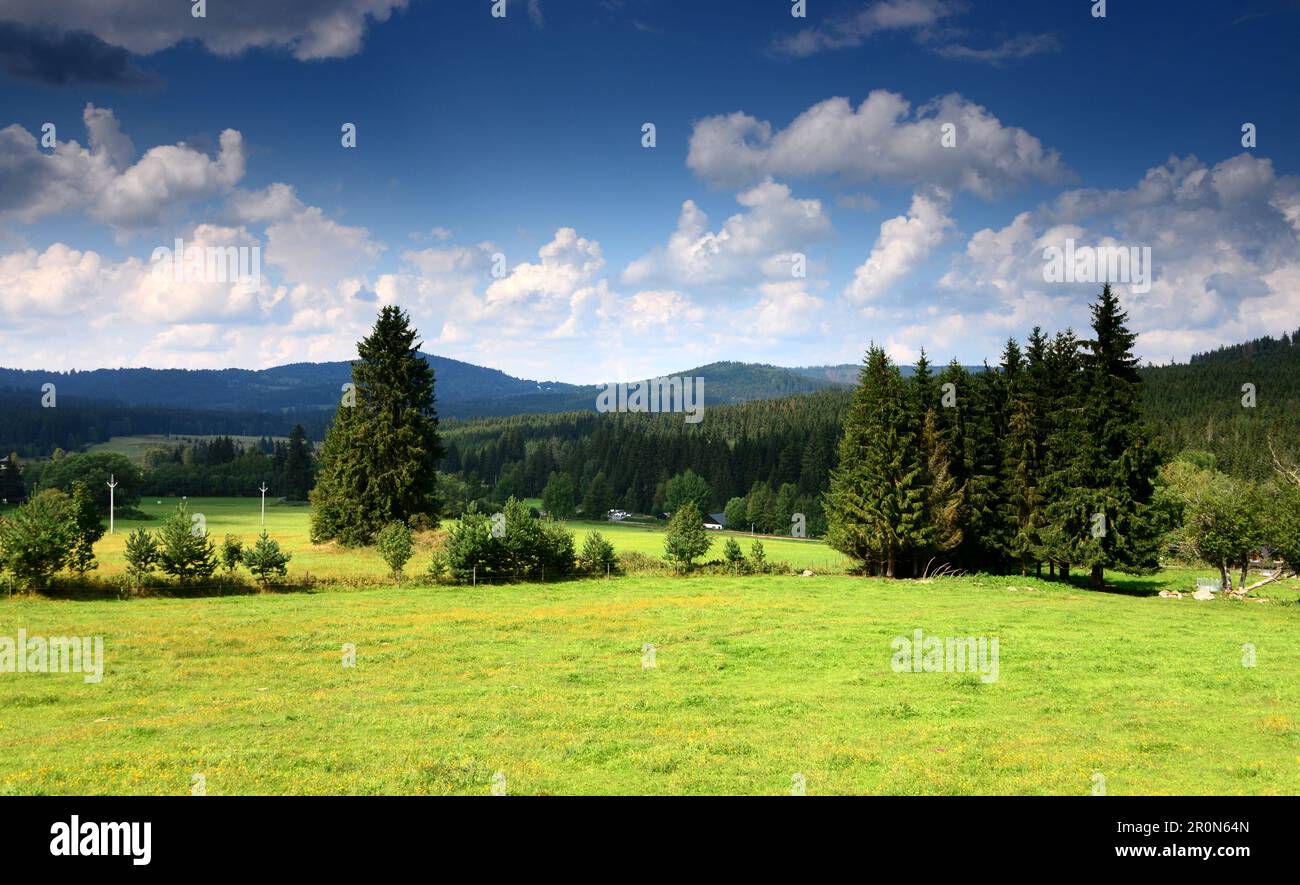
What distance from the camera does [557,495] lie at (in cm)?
13938

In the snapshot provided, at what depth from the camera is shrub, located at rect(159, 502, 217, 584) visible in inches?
1609

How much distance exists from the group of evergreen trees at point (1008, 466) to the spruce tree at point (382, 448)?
111 ft

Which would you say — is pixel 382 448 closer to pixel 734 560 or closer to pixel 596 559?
pixel 596 559

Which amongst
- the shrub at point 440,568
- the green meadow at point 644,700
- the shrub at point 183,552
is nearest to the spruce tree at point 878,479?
the green meadow at point 644,700

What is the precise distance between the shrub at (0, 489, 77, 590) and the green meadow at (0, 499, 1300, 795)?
125 cm

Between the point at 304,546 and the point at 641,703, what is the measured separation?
2100 inches

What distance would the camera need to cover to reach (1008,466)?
5350 cm

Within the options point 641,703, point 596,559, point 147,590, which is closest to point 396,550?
point 147,590

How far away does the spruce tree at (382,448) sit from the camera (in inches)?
2381

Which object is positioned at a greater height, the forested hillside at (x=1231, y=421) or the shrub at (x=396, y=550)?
the forested hillside at (x=1231, y=421)

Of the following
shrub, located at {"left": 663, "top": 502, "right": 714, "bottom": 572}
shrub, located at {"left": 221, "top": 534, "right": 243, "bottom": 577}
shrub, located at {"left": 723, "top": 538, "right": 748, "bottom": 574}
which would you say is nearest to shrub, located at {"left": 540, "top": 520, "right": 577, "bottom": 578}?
shrub, located at {"left": 663, "top": 502, "right": 714, "bottom": 572}

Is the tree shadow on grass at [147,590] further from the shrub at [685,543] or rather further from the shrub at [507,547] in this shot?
the shrub at [685,543]

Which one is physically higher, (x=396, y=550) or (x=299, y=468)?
(x=299, y=468)
